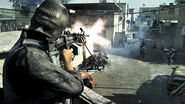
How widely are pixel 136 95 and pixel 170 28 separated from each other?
22.4 m

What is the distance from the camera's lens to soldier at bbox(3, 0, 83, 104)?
4.46ft

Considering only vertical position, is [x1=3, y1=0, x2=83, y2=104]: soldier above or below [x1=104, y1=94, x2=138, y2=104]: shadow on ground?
above

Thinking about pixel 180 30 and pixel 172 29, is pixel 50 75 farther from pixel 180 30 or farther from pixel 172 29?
pixel 172 29

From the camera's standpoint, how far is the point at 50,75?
54.7 inches

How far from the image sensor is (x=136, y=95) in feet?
35.0

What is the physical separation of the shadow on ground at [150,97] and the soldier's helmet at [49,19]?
8807 millimetres

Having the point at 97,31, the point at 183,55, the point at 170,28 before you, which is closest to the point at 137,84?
the point at 183,55

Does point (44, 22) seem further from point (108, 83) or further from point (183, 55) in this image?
point (183, 55)

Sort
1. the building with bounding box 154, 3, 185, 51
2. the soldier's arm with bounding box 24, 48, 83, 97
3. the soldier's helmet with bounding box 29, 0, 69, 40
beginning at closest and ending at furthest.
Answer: the soldier's arm with bounding box 24, 48, 83, 97, the soldier's helmet with bounding box 29, 0, 69, 40, the building with bounding box 154, 3, 185, 51

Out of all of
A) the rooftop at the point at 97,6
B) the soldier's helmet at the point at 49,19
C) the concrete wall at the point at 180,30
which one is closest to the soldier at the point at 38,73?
the soldier's helmet at the point at 49,19

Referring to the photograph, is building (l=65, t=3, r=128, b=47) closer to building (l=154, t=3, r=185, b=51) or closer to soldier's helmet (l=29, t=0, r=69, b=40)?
building (l=154, t=3, r=185, b=51)

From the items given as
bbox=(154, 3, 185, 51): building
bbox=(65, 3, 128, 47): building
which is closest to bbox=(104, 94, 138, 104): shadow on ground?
bbox=(154, 3, 185, 51): building

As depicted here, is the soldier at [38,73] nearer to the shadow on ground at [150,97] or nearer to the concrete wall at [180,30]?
the shadow on ground at [150,97]

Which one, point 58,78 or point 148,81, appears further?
point 148,81
